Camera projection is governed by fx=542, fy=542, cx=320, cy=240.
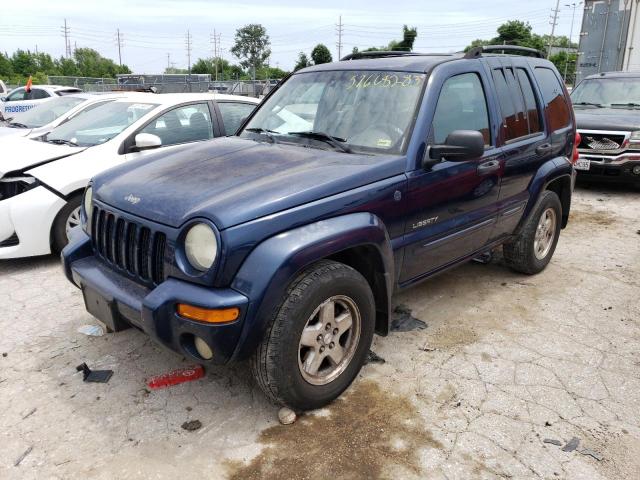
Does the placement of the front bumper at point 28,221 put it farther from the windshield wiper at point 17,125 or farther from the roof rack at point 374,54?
the windshield wiper at point 17,125

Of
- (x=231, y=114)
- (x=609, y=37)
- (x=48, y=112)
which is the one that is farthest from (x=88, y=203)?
(x=609, y=37)

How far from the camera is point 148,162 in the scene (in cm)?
355

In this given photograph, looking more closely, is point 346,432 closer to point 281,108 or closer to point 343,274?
point 343,274

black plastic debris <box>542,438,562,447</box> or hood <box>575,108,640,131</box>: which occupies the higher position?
hood <box>575,108,640,131</box>

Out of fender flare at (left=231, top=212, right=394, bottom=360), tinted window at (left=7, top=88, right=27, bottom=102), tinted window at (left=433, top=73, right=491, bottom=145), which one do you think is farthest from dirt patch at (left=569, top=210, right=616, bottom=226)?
tinted window at (left=7, top=88, right=27, bottom=102)

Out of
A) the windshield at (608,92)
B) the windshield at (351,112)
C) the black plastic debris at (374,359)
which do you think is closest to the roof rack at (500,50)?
the windshield at (351,112)

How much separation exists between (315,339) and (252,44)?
12216cm

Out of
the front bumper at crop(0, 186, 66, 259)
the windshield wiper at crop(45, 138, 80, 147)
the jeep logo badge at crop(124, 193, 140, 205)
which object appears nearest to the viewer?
the jeep logo badge at crop(124, 193, 140, 205)

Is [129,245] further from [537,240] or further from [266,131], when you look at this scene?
[537,240]

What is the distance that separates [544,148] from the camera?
451cm

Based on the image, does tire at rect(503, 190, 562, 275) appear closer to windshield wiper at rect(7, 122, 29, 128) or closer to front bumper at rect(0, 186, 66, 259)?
front bumper at rect(0, 186, 66, 259)

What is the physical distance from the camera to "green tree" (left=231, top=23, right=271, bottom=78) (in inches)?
4555

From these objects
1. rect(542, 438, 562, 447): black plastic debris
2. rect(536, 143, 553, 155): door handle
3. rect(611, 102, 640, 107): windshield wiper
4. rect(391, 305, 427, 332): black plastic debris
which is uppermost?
rect(611, 102, 640, 107): windshield wiper

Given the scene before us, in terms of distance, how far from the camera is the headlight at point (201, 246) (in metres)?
Answer: 2.54
